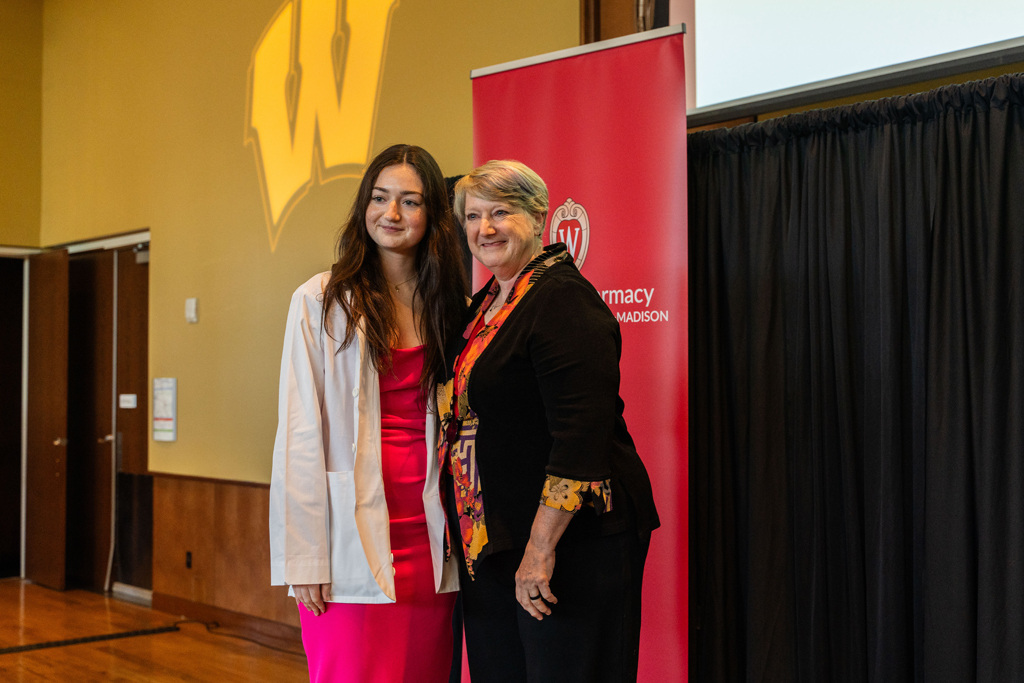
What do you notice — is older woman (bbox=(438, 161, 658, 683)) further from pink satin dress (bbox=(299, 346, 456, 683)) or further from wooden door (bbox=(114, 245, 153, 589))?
wooden door (bbox=(114, 245, 153, 589))

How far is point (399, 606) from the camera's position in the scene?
1767 millimetres

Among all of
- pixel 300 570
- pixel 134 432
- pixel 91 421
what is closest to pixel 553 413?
pixel 300 570

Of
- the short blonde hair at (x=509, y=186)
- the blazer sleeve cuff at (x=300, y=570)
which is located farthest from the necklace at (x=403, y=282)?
the blazer sleeve cuff at (x=300, y=570)

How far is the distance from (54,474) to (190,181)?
2382 millimetres

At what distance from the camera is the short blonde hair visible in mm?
1655

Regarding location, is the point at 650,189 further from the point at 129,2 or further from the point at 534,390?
the point at 129,2

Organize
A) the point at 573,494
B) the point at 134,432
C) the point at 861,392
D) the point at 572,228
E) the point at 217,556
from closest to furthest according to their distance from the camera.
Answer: the point at 573,494, the point at 861,392, the point at 572,228, the point at 217,556, the point at 134,432

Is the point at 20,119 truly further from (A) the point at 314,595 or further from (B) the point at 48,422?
(A) the point at 314,595

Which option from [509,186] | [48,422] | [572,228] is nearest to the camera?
[509,186]

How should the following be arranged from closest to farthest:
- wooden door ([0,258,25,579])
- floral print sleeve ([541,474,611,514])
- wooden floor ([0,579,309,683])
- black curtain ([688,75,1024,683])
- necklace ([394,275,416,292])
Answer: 1. floral print sleeve ([541,474,611,514])
2. necklace ([394,275,416,292])
3. black curtain ([688,75,1024,683])
4. wooden floor ([0,579,309,683])
5. wooden door ([0,258,25,579])

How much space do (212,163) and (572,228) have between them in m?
3.22

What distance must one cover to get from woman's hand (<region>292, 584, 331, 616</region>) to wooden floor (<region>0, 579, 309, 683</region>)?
2.43 meters

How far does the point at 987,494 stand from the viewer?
88.3 inches

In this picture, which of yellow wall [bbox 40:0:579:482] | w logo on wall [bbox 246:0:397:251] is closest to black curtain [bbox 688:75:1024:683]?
yellow wall [bbox 40:0:579:482]
